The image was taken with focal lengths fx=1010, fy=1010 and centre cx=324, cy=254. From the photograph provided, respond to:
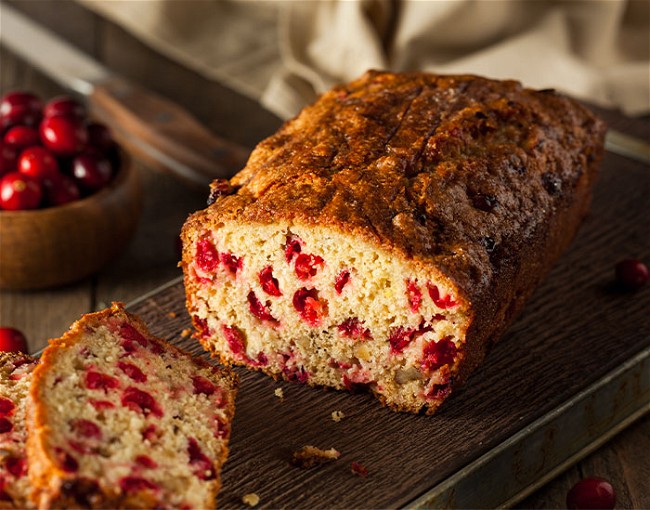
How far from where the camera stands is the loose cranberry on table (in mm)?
4906

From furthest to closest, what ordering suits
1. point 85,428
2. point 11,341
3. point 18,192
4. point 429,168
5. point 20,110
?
point 20,110
point 18,192
point 11,341
point 429,168
point 85,428

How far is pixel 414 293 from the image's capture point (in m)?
3.70

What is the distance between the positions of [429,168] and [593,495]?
1397 millimetres

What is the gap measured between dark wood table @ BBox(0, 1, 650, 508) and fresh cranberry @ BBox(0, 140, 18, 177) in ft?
2.21

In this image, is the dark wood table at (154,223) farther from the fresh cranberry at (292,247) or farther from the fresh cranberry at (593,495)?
the fresh cranberry at (292,247)

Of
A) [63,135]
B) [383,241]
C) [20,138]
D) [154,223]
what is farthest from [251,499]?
[154,223]

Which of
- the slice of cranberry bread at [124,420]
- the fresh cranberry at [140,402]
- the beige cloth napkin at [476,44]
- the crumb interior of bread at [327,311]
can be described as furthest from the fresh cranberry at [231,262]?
the beige cloth napkin at [476,44]

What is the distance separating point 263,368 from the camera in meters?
4.22

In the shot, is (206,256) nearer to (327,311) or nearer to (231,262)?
(231,262)

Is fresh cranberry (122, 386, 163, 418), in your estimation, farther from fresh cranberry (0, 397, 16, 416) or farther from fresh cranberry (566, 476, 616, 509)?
fresh cranberry (566, 476, 616, 509)

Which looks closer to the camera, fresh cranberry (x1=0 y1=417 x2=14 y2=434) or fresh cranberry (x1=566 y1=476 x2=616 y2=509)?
fresh cranberry (x1=0 y1=417 x2=14 y2=434)

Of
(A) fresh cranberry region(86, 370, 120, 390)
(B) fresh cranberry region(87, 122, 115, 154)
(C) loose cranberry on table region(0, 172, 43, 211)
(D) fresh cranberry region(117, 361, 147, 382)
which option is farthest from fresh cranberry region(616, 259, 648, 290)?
(C) loose cranberry on table region(0, 172, 43, 211)

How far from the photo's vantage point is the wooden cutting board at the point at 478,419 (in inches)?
142

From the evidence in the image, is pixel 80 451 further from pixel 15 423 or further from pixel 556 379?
pixel 556 379
